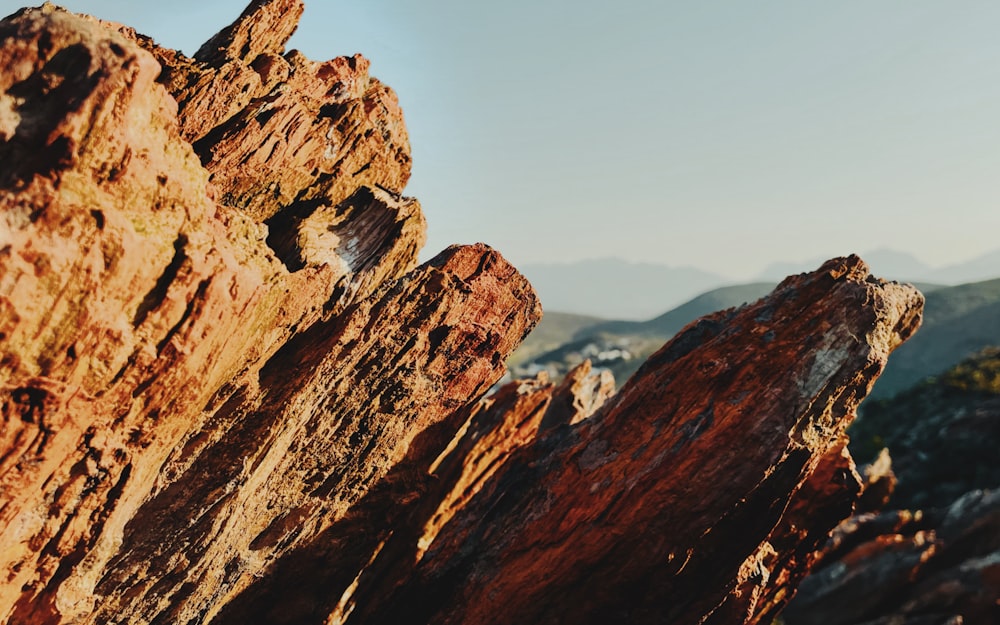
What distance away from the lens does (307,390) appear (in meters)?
21.0

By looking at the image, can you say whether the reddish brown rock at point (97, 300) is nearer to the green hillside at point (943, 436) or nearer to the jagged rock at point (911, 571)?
the jagged rock at point (911, 571)

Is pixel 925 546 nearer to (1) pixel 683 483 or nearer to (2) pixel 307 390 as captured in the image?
(1) pixel 683 483

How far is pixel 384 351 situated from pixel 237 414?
5.87 meters

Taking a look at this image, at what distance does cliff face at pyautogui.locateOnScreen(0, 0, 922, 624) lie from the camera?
537 inches

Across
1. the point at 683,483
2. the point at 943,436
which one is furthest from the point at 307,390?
the point at 943,436

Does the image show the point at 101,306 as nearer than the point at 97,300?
No

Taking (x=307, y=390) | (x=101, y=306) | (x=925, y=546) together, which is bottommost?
(x=925, y=546)

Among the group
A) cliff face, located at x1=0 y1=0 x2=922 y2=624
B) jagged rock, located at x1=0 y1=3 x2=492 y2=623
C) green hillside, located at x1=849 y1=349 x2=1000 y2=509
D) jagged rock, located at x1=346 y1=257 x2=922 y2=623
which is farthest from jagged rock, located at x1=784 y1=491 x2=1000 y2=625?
jagged rock, located at x1=0 y1=3 x2=492 y2=623

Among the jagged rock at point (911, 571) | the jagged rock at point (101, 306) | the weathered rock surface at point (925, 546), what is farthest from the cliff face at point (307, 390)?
the weathered rock surface at point (925, 546)

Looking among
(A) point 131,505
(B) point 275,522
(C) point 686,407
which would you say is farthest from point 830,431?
(A) point 131,505

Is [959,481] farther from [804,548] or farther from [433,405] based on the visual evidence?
[433,405]

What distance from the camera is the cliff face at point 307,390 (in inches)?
537

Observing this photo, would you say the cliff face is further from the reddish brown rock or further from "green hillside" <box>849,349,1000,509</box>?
"green hillside" <box>849,349,1000,509</box>

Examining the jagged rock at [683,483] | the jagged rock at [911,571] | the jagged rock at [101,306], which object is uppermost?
the jagged rock at [101,306]
